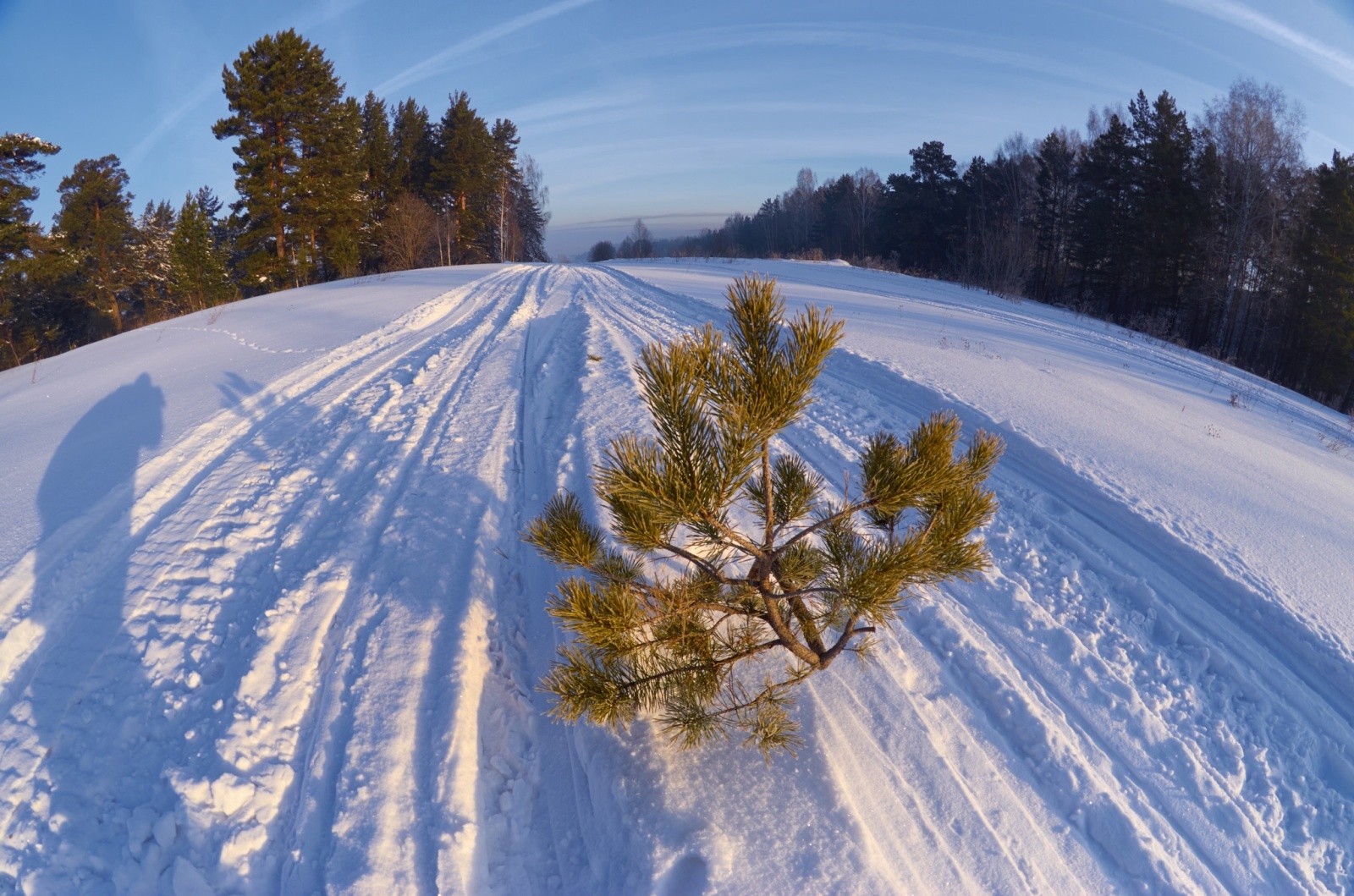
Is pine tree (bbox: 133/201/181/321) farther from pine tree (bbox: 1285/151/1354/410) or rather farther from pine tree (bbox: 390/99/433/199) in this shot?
pine tree (bbox: 1285/151/1354/410)

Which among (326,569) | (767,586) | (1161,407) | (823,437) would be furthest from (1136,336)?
(326,569)

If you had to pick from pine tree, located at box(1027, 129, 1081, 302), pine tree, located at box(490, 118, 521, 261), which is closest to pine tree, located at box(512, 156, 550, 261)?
pine tree, located at box(490, 118, 521, 261)

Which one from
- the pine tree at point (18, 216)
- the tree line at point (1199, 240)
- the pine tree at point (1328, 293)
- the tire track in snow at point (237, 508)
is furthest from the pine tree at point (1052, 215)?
the pine tree at point (18, 216)

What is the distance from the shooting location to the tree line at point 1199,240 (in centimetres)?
1968

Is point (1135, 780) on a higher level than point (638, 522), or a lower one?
lower

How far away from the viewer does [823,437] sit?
15.9 feet

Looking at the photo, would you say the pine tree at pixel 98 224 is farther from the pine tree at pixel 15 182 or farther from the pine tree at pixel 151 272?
the pine tree at pixel 15 182

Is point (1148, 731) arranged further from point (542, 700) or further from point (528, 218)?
point (528, 218)

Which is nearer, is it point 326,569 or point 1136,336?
point 326,569

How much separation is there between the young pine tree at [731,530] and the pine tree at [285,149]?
2651 centimetres

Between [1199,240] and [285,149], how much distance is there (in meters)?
36.5

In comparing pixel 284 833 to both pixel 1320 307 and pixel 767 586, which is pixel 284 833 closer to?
pixel 767 586

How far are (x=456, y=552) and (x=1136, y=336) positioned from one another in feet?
48.9

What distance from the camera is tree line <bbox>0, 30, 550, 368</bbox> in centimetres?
2100
